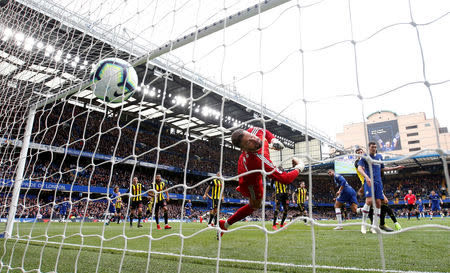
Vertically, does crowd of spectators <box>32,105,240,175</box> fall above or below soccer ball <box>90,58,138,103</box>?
above

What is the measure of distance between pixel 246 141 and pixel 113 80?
7.35 feet

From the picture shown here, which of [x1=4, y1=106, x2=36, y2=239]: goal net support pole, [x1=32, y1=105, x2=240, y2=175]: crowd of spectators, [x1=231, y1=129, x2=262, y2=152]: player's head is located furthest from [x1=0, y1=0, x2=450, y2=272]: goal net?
[x1=32, y1=105, x2=240, y2=175]: crowd of spectators

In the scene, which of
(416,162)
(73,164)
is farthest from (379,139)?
(73,164)

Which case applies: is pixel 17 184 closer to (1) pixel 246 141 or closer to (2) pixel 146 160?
(1) pixel 246 141

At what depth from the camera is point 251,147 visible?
2801 mm

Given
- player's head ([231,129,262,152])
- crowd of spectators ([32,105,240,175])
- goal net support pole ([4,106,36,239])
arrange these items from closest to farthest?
player's head ([231,129,262,152])
goal net support pole ([4,106,36,239])
crowd of spectators ([32,105,240,175])

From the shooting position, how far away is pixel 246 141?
2.81 meters

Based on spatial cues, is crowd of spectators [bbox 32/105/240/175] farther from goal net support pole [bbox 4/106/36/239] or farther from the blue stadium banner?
the blue stadium banner

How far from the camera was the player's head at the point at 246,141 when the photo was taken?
2789 mm

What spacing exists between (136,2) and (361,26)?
131 inches

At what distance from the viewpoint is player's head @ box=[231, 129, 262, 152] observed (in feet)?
9.15

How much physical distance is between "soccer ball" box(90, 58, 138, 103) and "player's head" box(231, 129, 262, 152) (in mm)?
1905

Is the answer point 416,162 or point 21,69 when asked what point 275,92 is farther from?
point 416,162

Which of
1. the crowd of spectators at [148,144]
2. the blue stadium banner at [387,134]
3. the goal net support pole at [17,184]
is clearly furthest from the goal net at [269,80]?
the blue stadium banner at [387,134]
